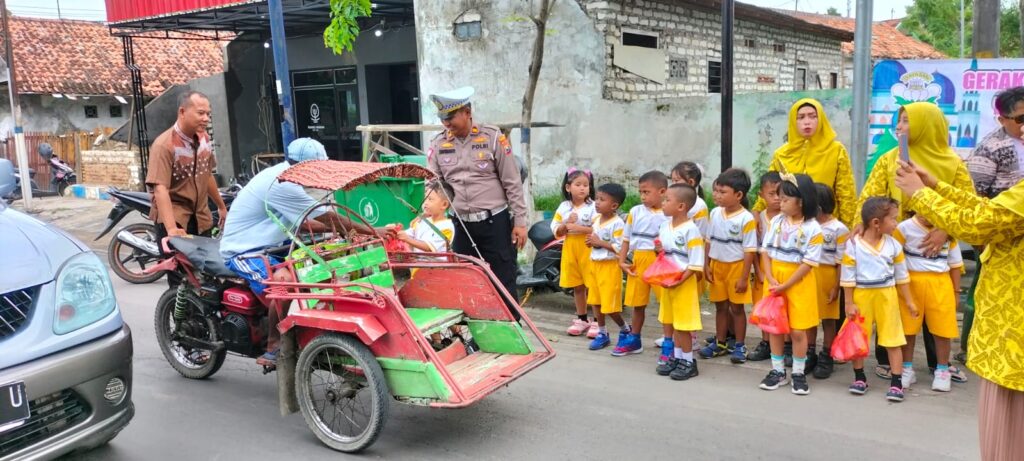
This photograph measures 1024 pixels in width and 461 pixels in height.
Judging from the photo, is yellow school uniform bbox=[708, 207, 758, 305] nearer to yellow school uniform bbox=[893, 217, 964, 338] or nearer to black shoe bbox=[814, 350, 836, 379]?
black shoe bbox=[814, 350, 836, 379]

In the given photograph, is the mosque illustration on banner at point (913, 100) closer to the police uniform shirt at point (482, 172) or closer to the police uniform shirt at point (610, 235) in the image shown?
the police uniform shirt at point (610, 235)

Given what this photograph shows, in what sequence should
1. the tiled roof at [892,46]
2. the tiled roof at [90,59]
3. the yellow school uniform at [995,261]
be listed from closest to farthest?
the yellow school uniform at [995,261] → the tiled roof at [90,59] → the tiled roof at [892,46]

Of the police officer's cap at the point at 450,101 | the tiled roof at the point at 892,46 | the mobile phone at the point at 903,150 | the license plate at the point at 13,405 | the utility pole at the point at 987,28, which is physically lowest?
the license plate at the point at 13,405

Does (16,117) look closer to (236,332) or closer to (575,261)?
(236,332)

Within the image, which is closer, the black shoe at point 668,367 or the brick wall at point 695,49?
the black shoe at point 668,367

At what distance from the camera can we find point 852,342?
448 cm

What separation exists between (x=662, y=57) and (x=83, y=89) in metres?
18.8

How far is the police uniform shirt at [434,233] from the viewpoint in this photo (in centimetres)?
600

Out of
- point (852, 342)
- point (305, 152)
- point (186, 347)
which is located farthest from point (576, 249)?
point (186, 347)

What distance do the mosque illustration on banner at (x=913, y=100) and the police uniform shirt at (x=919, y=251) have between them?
96.7 inches

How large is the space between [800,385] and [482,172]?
2581mm

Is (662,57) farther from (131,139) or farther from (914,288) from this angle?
(131,139)

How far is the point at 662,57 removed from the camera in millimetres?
11773

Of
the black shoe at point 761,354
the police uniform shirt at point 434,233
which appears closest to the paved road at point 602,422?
the black shoe at point 761,354
